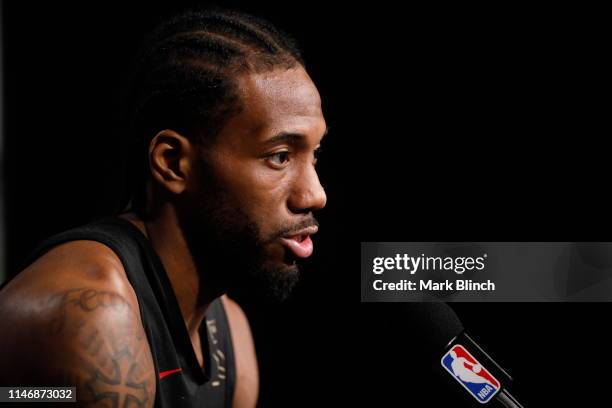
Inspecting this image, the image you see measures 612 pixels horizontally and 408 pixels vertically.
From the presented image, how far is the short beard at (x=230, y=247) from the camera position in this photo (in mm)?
1224

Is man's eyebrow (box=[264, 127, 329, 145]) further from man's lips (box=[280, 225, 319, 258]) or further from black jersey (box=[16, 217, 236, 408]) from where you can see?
black jersey (box=[16, 217, 236, 408])

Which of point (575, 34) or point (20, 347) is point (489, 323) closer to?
point (575, 34)

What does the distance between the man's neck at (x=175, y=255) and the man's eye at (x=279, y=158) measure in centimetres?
21

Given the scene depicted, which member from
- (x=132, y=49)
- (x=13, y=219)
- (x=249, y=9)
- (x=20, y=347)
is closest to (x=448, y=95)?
(x=249, y=9)

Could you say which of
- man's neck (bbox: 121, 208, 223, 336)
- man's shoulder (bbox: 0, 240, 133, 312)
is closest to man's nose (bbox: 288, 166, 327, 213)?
man's neck (bbox: 121, 208, 223, 336)

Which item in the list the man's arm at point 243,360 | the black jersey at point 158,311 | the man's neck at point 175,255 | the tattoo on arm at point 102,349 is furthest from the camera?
the man's arm at point 243,360

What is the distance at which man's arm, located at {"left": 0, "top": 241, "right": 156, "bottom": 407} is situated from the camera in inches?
37.4

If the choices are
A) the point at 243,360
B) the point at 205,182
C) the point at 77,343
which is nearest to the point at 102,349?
the point at 77,343

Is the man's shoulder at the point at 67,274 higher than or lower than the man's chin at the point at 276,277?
lower

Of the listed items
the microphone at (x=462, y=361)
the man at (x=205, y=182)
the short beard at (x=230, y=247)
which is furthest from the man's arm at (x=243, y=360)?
the microphone at (x=462, y=361)

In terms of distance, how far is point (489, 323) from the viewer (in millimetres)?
1651

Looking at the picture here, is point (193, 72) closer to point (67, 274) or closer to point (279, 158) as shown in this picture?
point (279, 158)

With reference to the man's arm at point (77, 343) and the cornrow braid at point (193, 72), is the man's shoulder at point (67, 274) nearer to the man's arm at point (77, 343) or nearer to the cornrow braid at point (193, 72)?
the man's arm at point (77, 343)

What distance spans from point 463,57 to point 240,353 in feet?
2.97
